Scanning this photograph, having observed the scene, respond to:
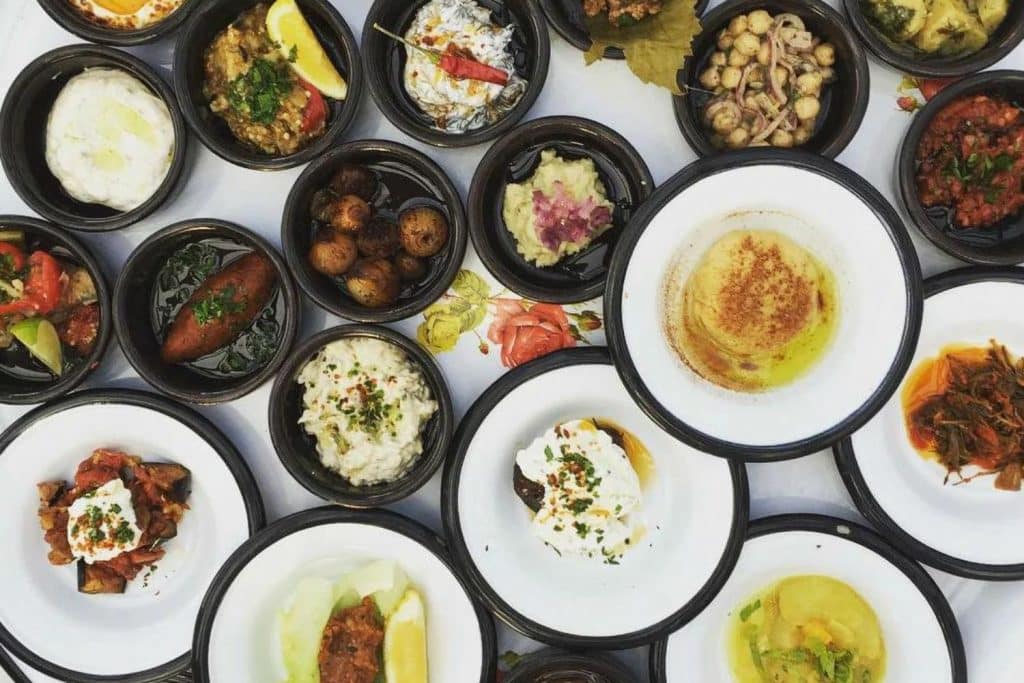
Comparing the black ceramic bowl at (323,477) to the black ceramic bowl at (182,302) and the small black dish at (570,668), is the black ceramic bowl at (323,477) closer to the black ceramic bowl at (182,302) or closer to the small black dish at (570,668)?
the black ceramic bowl at (182,302)

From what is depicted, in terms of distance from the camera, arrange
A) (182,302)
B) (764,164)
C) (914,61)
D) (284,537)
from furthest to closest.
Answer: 1. (182,302)
2. (284,537)
3. (914,61)
4. (764,164)

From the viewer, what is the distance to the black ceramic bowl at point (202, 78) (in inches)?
108

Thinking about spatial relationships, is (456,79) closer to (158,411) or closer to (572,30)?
(572,30)

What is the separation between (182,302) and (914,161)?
2975 millimetres

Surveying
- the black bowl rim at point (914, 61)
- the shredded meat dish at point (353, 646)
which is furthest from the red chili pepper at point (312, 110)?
the black bowl rim at point (914, 61)

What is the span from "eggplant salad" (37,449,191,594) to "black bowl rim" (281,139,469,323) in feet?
3.15

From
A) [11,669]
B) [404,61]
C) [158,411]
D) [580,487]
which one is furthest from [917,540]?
[11,669]

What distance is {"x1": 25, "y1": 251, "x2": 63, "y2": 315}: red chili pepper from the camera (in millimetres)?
2857

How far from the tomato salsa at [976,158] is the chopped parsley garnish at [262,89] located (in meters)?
2.48

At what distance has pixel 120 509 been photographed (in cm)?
284

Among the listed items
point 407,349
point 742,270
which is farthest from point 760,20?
point 407,349

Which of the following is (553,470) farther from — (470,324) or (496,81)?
(496,81)

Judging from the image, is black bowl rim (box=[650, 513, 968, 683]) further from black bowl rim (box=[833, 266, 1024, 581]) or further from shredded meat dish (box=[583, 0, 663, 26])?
shredded meat dish (box=[583, 0, 663, 26])

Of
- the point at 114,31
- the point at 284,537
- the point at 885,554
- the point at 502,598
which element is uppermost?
the point at 114,31
